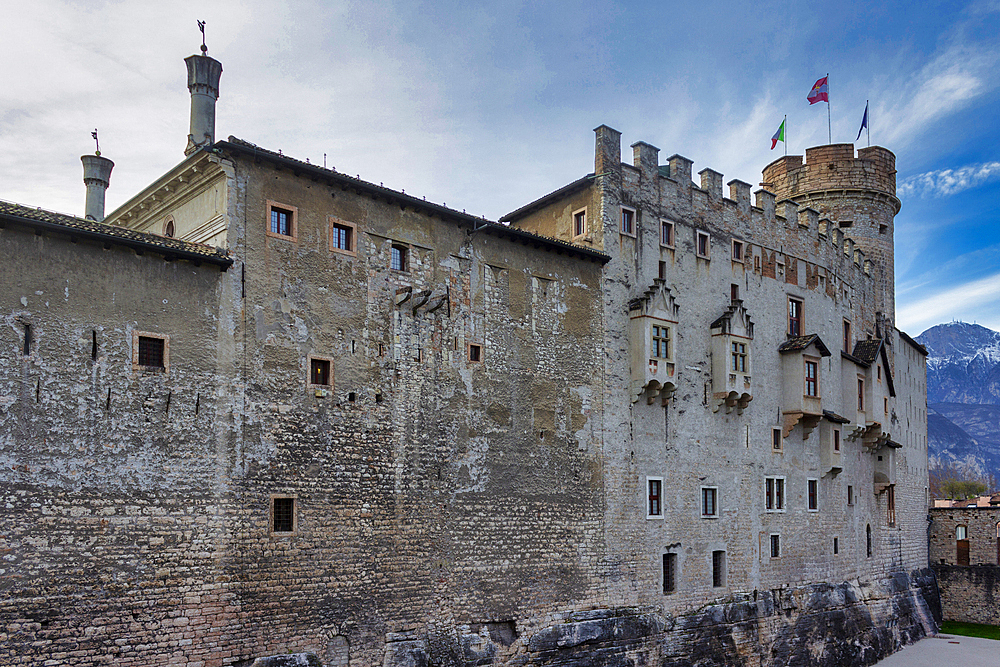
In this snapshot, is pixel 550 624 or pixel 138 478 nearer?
pixel 138 478

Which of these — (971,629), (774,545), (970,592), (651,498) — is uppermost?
(651,498)

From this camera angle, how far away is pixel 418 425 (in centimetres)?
2227

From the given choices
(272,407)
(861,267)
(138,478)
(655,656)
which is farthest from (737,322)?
(138,478)

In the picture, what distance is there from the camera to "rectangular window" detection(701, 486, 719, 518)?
29.5 meters

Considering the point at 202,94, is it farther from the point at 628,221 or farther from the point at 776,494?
the point at 776,494

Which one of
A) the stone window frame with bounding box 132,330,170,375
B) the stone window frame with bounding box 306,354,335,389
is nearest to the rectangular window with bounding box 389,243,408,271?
the stone window frame with bounding box 306,354,335,389

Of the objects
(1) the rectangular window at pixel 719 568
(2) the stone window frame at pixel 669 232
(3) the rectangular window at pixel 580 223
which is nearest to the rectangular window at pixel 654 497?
(1) the rectangular window at pixel 719 568

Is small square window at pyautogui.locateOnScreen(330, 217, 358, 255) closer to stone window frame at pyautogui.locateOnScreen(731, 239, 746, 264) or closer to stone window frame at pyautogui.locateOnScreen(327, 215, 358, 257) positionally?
stone window frame at pyautogui.locateOnScreen(327, 215, 358, 257)

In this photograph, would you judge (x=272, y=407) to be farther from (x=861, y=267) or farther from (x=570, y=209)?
(x=861, y=267)

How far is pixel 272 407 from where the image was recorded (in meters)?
19.6

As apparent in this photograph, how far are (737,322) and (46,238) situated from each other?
2298 cm

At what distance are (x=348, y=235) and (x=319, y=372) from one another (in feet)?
12.2

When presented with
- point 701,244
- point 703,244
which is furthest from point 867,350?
point 701,244

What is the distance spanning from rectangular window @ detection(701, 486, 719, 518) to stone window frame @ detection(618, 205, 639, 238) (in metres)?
9.49
